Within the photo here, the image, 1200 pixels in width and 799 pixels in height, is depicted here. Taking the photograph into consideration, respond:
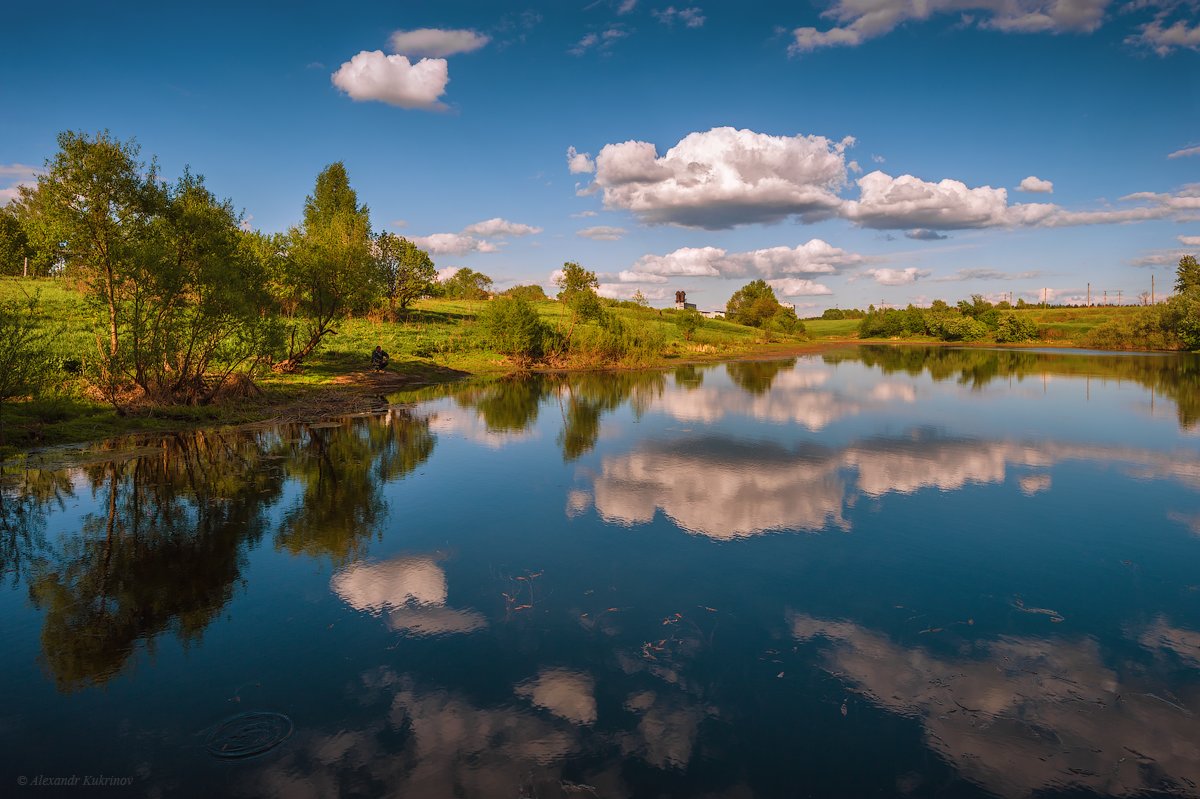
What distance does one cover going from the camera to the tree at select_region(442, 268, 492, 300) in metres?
139

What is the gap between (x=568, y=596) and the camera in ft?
33.8

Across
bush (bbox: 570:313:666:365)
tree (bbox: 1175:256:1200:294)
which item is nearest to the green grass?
tree (bbox: 1175:256:1200:294)

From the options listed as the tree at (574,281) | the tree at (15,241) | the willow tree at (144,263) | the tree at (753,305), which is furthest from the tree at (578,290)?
the tree at (753,305)

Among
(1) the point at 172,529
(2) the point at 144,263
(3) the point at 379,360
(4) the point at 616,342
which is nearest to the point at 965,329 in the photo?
(4) the point at 616,342

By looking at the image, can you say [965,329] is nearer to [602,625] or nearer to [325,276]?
[325,276]

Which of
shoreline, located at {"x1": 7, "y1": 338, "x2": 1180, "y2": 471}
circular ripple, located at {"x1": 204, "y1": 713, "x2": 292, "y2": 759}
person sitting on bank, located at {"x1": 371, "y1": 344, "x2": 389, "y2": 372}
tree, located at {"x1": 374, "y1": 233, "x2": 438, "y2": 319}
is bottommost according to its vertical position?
circular ripple, located at {"x1": 204, "y1": 713, "x2": 292, "y2": 759}

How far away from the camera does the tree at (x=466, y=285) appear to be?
139m

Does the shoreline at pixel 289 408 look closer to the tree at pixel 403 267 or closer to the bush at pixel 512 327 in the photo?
the bush at pixel 512 327

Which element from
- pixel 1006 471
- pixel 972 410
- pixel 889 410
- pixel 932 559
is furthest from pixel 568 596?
pixel 972 410

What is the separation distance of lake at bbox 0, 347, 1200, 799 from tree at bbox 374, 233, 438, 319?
184 ft

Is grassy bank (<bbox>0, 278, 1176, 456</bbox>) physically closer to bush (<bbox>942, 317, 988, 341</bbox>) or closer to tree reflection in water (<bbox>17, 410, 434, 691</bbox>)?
tree reflection in water (<bbox>17, 410, 434, 691</bbox>)

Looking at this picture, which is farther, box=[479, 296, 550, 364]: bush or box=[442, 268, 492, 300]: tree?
box=[442, 268, 492, 300]: tree

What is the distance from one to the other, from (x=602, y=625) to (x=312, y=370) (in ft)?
120

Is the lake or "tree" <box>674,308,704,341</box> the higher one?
"tree" <box>674,308,704,341</box>
